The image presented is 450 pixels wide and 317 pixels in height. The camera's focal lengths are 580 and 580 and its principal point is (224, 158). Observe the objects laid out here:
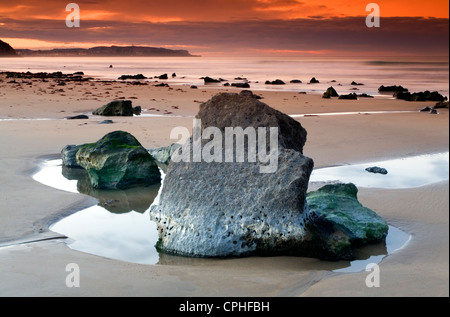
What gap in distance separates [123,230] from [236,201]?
155cm

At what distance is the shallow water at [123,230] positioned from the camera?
17.4ft

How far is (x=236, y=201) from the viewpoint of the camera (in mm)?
5266

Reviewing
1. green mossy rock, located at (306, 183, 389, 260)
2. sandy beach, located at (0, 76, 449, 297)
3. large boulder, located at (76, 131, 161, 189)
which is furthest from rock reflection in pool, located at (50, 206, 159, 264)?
green mossy rock, located at (306, 183, 389, 260)

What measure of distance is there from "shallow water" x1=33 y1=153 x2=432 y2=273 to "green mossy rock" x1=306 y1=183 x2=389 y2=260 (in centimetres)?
11

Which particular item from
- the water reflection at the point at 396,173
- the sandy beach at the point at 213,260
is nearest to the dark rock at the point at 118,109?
Answer: the sandy beach at the point at 213,260

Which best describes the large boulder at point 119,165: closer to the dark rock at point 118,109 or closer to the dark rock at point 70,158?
the dark rock at point 70,158

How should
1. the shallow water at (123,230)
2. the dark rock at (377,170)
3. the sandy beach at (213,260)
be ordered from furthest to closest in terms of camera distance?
the dark rock at (377,170) → the shallow water at (123,230) → the sandy beach at (213,260)

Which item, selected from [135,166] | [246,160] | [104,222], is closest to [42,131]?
[135,166]

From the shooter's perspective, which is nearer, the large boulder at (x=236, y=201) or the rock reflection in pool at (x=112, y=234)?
the large boulder at (x=236, y=201)

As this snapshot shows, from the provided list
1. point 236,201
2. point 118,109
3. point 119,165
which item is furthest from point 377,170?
point 118,109

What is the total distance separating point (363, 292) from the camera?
3.83m

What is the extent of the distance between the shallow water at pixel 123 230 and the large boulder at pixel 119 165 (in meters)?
0.17

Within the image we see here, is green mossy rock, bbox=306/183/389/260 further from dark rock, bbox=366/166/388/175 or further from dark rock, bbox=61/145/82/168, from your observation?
dark rock, bbox=61/145/82/168
